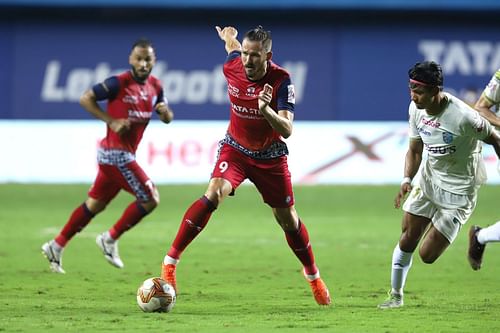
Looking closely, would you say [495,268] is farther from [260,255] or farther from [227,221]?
[227,221]

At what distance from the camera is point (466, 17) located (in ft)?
88.3

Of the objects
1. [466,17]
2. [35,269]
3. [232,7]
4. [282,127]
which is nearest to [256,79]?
[282,127]

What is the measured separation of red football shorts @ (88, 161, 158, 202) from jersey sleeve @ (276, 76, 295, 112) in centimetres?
311

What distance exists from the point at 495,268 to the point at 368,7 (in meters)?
15.1

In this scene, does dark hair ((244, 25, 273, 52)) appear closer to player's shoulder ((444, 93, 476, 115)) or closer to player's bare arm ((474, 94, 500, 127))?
player's shoulder ((444, 93, 476, 115))

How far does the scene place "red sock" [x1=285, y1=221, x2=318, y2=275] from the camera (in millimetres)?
8711

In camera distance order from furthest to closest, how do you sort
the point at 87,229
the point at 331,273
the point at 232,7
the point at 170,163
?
1. the point at 232,7
2. the point at 170,163
3. the point at 87,229
4. the point at 331,273

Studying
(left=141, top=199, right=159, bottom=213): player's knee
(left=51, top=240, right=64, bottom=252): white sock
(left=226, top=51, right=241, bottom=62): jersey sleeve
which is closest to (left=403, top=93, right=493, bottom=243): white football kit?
(left=226, top=51, right=241, bottom=62): jersey sleeve

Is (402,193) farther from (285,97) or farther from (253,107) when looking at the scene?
(253,107)

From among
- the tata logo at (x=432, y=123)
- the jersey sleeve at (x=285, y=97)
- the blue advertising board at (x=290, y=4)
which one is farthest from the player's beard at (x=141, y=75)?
the blue advertising board at (x=290, y=4)

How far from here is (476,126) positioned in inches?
315

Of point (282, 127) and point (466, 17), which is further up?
point (282, 127)

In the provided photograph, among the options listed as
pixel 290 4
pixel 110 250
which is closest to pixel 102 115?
pixel 110 250

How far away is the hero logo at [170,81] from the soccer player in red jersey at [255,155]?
17.3 meters
